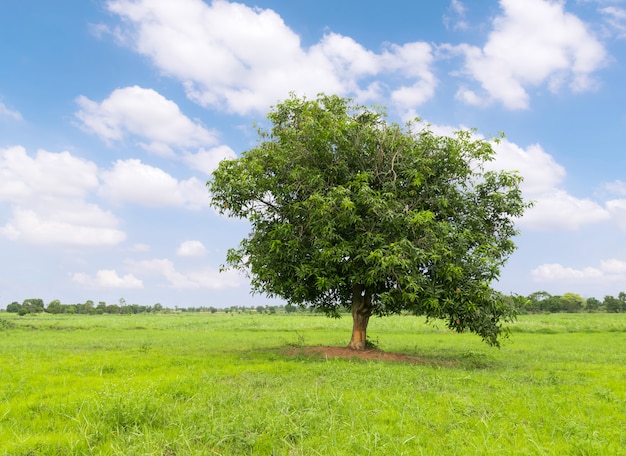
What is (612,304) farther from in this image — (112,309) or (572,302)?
(112,309)

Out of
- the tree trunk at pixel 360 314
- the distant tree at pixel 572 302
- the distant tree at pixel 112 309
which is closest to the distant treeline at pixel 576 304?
the distant tree at pixel 572 302

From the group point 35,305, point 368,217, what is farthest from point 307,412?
point 35,305

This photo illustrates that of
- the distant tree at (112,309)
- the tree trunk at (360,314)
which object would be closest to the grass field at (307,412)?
the tree trunk at (360,314)

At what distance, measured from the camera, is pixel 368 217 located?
58.2 ft

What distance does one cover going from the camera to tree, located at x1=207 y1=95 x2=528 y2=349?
55.8 ft

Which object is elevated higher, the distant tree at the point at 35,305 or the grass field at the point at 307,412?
the grass field at the point at 307,412

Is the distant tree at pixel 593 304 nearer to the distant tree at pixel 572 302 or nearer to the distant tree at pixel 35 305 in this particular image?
the distant tree at pixel 572 302

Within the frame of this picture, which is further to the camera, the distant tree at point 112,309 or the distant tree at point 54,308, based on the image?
the distant tree at point 112,309

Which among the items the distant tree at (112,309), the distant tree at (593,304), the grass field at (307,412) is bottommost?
the distant tree at (112,309)

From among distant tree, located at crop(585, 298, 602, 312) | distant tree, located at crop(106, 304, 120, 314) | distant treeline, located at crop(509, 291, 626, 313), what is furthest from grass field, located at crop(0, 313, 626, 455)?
distant tree, located at crop(106, 304, 120, 314)

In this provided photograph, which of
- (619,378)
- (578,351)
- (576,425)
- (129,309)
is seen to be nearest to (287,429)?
(576,425)

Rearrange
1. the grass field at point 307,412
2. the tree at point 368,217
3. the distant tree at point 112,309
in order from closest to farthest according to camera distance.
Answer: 1. the grass field at point 307,412
2. the tree at point 368,217
3. the distant tree at point 112,309

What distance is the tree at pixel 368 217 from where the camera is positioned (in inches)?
670

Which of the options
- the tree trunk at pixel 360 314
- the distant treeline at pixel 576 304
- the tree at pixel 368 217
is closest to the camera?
the tree at pixel 368 217
